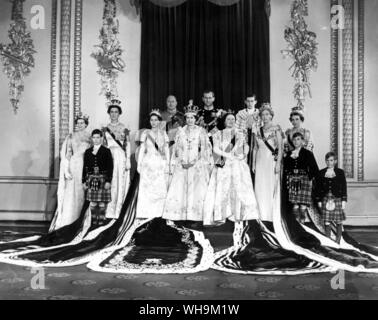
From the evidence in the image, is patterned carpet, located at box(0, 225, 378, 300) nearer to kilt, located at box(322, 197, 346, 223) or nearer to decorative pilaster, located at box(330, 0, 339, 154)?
kilt, located at box(322, 197, 346, 223)

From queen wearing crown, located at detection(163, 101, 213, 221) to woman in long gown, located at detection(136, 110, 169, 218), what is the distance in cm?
7

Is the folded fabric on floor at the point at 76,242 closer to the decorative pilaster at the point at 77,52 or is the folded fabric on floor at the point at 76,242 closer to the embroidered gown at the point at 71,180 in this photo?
the embroidered gown at the point at 71,180

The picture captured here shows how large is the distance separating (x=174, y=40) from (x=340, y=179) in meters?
1.92

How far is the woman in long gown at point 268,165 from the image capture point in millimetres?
4438

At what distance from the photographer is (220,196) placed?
14.3 ft

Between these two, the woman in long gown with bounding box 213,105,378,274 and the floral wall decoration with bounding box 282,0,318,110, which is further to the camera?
the floral wall decoration with bounding box 282,0,318,110

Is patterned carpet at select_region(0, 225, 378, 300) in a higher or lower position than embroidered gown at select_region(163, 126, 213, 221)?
lower

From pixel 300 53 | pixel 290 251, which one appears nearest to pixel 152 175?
pixel 290 251

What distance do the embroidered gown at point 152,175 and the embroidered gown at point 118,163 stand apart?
22 cm

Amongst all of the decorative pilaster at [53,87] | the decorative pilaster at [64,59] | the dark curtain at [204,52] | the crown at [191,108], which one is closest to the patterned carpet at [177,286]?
the crown at [191,108]

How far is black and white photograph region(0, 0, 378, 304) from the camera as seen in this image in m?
3.96

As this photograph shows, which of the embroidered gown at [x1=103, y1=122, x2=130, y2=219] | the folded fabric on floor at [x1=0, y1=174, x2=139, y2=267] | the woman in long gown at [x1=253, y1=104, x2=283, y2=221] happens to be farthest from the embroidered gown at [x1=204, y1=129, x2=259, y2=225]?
the embroidered gown at [x1=103, y1=122, x2=130, y2=219]

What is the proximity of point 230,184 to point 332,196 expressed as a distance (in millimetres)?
782
